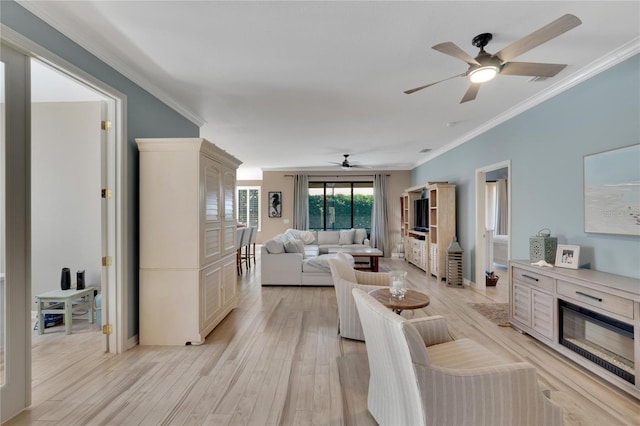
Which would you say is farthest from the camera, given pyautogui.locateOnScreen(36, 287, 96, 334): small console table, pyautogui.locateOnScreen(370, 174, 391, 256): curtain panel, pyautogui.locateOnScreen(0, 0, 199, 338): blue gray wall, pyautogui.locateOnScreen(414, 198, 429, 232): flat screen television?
pyautogui.locateOnScreen(370, 174, 391, 256): curtain panel

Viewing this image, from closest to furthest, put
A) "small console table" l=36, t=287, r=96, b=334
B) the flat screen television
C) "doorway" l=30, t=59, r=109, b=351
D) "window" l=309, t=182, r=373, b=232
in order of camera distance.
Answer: "small console table" l=36, t=287, r=96, b=334
"doorway" l=30, t=59, r=109, b=351
the flat screen television
"window" l=309, t=182, r=373, b=232

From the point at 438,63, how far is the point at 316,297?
359 centimetres

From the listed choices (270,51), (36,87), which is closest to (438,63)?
(270,51)

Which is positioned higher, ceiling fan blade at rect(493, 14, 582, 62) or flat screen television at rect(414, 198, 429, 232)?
ceiling fan blade at rect(493, 14, 582, 62)

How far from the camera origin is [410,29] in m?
2.24

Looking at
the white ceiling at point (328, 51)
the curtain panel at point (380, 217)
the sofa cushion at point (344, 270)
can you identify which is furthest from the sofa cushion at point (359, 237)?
the sofa cushion at point (344, 270)

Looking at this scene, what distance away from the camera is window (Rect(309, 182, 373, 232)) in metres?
9.40

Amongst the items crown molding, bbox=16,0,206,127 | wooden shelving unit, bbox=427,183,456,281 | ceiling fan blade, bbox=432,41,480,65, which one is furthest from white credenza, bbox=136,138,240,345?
wooden shelving unit, bbox=427,183,456,281

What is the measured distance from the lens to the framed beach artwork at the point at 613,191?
2453 mm

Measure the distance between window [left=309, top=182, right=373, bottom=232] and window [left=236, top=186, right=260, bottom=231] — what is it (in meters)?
2.09

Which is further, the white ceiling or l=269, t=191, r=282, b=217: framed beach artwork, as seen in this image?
l=269, t=191, r=282, b=217: framed beach artwork

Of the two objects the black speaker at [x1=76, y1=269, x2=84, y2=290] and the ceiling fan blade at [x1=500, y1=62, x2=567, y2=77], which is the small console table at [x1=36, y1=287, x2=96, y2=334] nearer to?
the black speaker at [x1=76, y1=269, x2=84, y2=290]

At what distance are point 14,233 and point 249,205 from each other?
27.6ft

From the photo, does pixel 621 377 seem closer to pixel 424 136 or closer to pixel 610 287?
pixel 610 287
